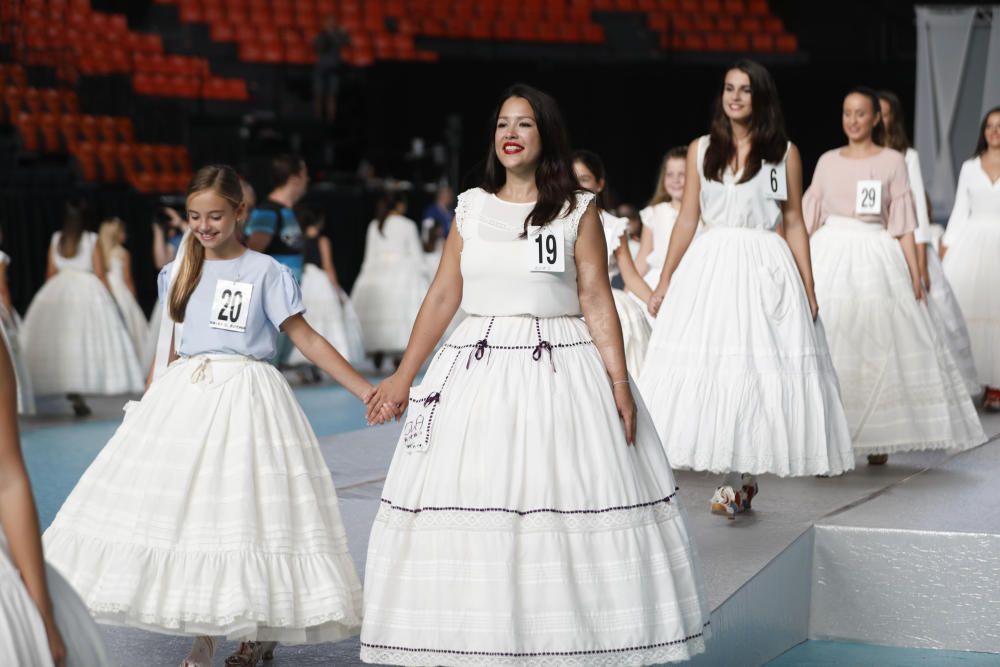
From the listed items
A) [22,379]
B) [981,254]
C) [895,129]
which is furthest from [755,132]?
[22,379]

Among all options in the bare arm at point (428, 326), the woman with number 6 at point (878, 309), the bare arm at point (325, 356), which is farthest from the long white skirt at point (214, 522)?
the woman with number 6 at point (878, 309)

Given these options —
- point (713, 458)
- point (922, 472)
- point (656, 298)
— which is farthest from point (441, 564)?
Result: point (922, 472)

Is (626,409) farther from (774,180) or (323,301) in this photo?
(323,301)

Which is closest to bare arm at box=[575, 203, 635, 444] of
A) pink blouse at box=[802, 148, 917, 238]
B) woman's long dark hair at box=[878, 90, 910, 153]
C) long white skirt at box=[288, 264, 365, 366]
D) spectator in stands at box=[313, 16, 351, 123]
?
pink blouse at box=[802, 148, 917, 238]

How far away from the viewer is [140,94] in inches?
584

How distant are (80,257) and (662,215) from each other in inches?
154

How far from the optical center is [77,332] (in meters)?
8.39

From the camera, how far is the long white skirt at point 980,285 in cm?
729

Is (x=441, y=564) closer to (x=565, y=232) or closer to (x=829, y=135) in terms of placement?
(x=565, y=232)

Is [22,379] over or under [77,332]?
under

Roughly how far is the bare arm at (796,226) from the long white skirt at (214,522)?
74.9 inches

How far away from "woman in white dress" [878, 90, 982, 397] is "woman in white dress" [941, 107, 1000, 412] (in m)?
0.11

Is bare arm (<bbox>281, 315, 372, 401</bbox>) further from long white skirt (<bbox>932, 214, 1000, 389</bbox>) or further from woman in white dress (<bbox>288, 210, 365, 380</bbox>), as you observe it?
woman in white dress (<bbox>288, 210, 365, 380</bbox>)

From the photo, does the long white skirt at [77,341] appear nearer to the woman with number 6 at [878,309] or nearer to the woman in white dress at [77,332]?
the woman in white dress at [77,332]
